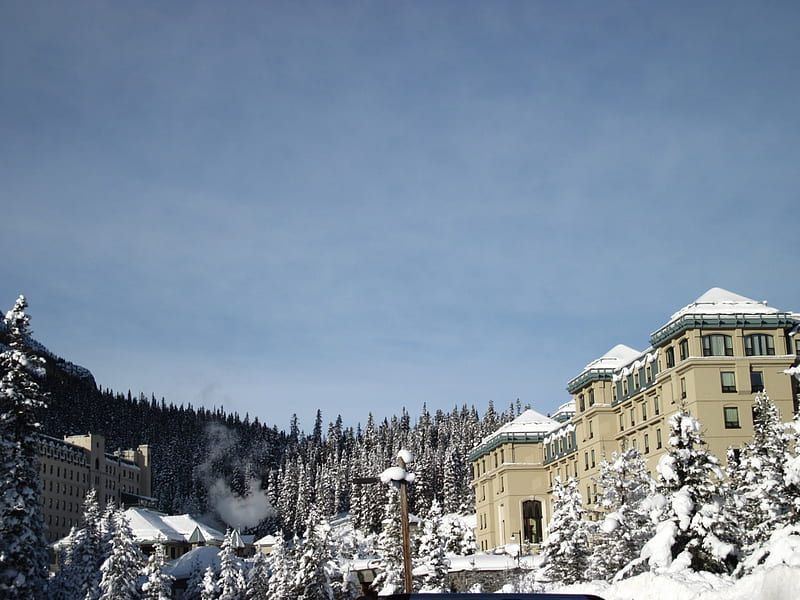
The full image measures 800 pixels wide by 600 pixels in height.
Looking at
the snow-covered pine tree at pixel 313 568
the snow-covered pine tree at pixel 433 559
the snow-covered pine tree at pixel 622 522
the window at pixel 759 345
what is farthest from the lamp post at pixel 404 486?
the window at pixel 759 345

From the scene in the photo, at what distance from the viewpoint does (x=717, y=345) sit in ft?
214

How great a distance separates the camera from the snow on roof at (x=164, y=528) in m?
139

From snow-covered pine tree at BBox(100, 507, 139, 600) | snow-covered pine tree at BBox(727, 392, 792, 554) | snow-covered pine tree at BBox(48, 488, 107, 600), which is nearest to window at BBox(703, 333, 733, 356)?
snow-covered pine tree at BBox(727, 392, 792, 554)

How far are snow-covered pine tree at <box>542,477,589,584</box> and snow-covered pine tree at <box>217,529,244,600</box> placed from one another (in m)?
32.1

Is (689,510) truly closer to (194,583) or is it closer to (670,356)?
(670,356)

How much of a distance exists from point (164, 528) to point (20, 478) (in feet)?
372

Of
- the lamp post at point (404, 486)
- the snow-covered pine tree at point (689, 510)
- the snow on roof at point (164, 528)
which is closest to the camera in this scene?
the lamp post at point (404, 486)

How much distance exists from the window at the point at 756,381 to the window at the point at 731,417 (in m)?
1.94

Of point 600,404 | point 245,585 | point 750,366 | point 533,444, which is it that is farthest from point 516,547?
point 750,366

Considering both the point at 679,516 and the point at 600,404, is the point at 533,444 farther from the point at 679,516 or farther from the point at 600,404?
the point at 679,516

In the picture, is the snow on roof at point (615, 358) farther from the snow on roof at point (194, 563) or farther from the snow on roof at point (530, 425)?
the snow on roof at point (194, 563)

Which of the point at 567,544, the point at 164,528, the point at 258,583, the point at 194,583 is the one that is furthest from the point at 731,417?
the point at 164,528

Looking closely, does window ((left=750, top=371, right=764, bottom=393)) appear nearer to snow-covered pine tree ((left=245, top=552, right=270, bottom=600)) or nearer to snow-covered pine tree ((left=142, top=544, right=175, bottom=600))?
snow-covered pine tree ((left=245, top=552, right=270, bottom=600))

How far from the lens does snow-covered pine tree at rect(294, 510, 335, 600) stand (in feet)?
179
